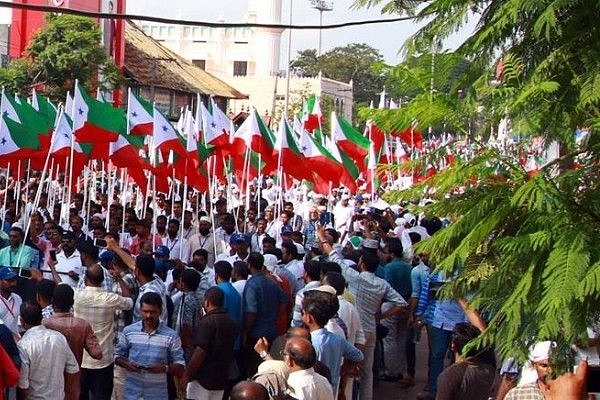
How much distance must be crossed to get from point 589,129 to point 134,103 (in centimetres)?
1386

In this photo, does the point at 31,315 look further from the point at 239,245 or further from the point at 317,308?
the point at 239,245

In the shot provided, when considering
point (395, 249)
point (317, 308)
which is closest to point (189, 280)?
point (317, 308)

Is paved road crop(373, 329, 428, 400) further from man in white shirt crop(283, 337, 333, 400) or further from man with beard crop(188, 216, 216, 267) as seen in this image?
man in white shirt crop(283, 337, 333, 400)

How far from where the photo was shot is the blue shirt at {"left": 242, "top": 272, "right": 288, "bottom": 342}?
1044 centimetres

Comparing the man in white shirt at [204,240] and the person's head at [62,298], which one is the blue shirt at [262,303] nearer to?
the person's head at [62,298]

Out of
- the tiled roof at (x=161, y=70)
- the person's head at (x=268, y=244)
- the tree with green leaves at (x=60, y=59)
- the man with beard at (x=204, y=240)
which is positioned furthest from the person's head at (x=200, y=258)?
the tiled roof at (x=161, y=70)

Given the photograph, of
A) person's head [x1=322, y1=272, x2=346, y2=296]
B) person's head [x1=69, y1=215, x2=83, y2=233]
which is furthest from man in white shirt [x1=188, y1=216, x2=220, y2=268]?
person's head [x1=322, y1=272, x2=346, y2=296]

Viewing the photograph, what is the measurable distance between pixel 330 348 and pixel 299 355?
149cm

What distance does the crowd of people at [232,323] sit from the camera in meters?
7.12

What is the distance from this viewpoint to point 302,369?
673 centimetres

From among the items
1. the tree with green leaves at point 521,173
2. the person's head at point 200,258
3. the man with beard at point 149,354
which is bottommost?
the man with beard at point 149,354

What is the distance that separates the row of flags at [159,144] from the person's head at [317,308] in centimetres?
758

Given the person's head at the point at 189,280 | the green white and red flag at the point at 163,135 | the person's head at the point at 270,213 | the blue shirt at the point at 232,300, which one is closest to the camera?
the person's head at the point at 189,280

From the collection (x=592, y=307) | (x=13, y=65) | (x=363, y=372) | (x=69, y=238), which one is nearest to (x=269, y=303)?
(x=363, y=372)
